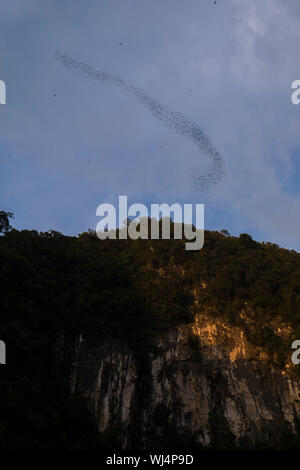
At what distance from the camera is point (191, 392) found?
82.9 feet

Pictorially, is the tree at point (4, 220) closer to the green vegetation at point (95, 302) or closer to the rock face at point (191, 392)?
the green vegetation at point (95, 302)

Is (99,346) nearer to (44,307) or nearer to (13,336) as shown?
(44,307)

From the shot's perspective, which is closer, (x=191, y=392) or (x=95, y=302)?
(x=95, y=302)

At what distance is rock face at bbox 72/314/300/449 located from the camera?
22.8 m

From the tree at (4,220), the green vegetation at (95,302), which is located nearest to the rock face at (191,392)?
the green vegetation at (95,302)

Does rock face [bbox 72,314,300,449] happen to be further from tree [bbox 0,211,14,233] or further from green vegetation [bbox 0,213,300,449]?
tree [bbox 0,211,14,233]

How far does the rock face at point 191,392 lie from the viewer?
74.7ft

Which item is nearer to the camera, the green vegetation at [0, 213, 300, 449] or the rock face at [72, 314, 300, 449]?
the green vegetation at [0, 213, 300, 449]

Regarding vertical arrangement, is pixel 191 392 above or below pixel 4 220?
below

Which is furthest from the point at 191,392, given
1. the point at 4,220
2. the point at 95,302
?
the point at 4,220

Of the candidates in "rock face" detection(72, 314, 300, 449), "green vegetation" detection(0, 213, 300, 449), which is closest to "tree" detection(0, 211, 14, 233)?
"green vegetation" detection(0, 213, 300, 449)

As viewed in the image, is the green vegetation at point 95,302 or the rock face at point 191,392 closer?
the green vegetation at point 95,302

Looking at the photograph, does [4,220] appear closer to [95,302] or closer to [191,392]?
[95,302]

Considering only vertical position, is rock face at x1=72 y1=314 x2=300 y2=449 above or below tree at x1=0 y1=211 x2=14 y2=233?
below
